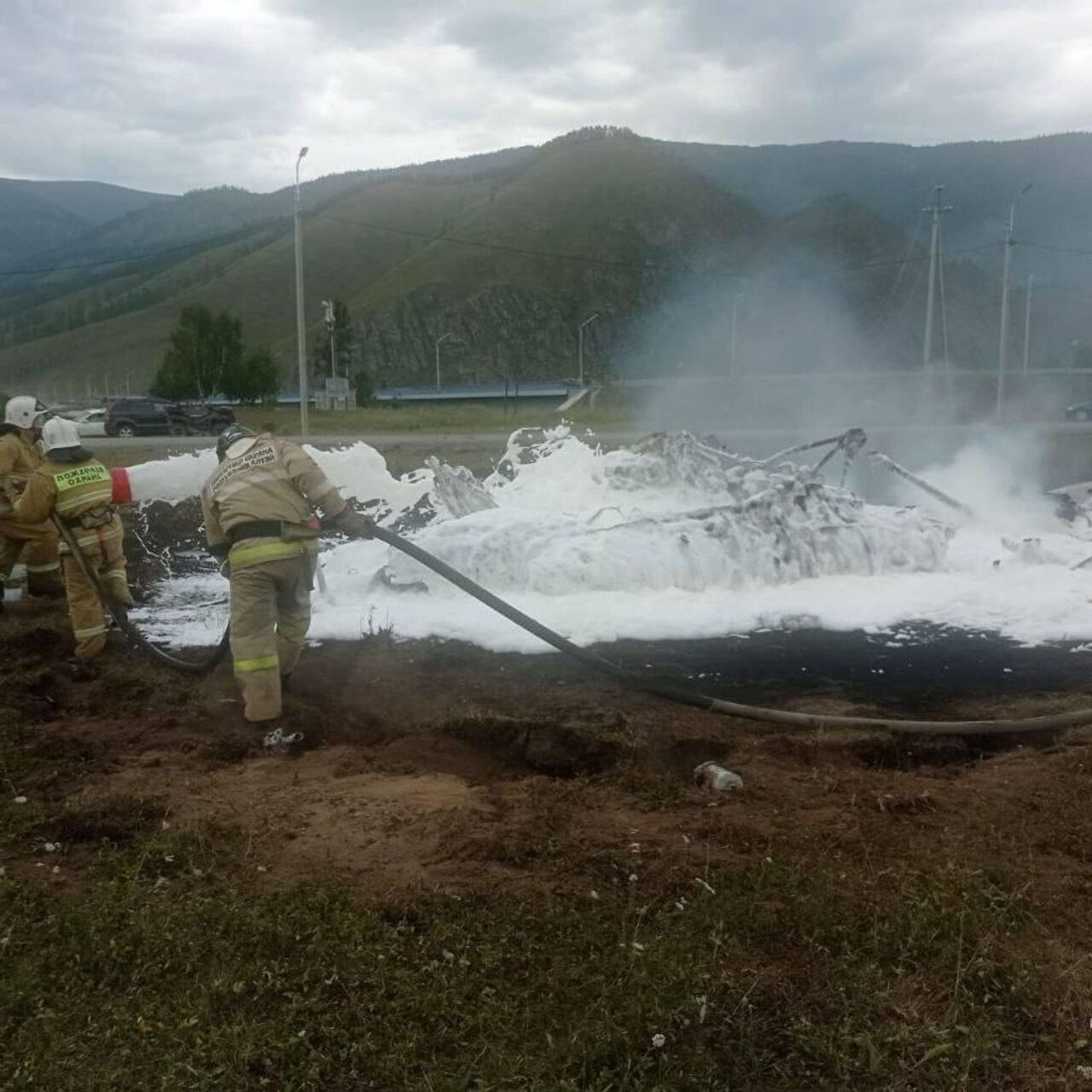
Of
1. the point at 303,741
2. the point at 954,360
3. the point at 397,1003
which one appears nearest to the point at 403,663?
the point at 303,741

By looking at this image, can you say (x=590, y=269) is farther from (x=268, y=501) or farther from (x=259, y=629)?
(x=259, y=629)

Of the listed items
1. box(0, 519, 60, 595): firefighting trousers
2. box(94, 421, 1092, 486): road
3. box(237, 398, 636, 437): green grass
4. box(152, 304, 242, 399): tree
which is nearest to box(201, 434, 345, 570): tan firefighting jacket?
box(0, 519, 60, 595): firefighting trousers

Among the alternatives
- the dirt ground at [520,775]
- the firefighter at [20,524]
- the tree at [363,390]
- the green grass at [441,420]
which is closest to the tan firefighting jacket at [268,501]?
the dirt ground at [520,775]

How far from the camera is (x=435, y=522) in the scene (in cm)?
1120

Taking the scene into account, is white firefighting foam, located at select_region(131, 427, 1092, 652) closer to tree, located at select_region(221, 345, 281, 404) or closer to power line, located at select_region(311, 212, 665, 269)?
tree, located at select_region(221, 345, 281, 404)

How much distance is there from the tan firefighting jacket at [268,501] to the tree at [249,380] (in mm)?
48754

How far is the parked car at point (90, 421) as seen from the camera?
38.2 meters

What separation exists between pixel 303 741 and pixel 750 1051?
3.44 metres

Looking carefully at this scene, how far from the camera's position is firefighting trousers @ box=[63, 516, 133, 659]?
732 cm

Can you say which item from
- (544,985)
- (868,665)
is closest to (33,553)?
(868,665)

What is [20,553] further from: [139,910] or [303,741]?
[139,910]

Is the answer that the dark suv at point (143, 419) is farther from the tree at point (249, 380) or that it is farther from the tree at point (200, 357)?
the tree at point (200, 357)

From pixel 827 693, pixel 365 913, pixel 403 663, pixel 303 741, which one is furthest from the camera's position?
pixel 403 663

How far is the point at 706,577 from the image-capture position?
30.8ft
